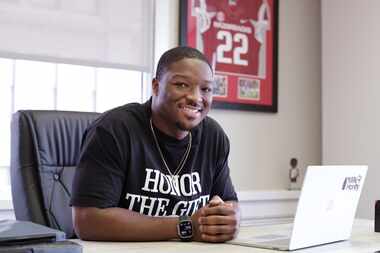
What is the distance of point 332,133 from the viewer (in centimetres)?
311

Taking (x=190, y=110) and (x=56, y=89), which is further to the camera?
(x=56, y=89)

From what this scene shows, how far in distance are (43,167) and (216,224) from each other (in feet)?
2.08

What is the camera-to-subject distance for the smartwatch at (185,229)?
1361mm

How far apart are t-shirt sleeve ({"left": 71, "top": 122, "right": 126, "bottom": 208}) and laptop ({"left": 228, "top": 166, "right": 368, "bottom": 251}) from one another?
36cm

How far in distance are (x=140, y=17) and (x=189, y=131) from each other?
106 centimetres

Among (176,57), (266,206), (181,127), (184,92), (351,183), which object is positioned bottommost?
(266,206)

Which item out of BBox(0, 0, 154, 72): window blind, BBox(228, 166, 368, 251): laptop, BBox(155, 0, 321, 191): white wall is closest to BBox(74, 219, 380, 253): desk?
BBox(228, 166, 368, 251): laptop

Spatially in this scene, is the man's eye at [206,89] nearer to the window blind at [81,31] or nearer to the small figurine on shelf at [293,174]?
the window blind at [81,31]

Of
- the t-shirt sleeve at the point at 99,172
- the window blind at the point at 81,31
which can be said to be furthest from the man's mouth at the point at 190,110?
the window blind at the point at 81,31

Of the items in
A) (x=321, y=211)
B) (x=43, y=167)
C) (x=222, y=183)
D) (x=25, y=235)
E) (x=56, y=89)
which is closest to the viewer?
(x=25, y=235)

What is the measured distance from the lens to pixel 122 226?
53.9 inches

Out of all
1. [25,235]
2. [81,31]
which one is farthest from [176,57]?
[81,31]

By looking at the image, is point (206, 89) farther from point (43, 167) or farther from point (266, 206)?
point (266, 206)

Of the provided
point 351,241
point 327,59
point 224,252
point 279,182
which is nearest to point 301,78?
point 327,59
